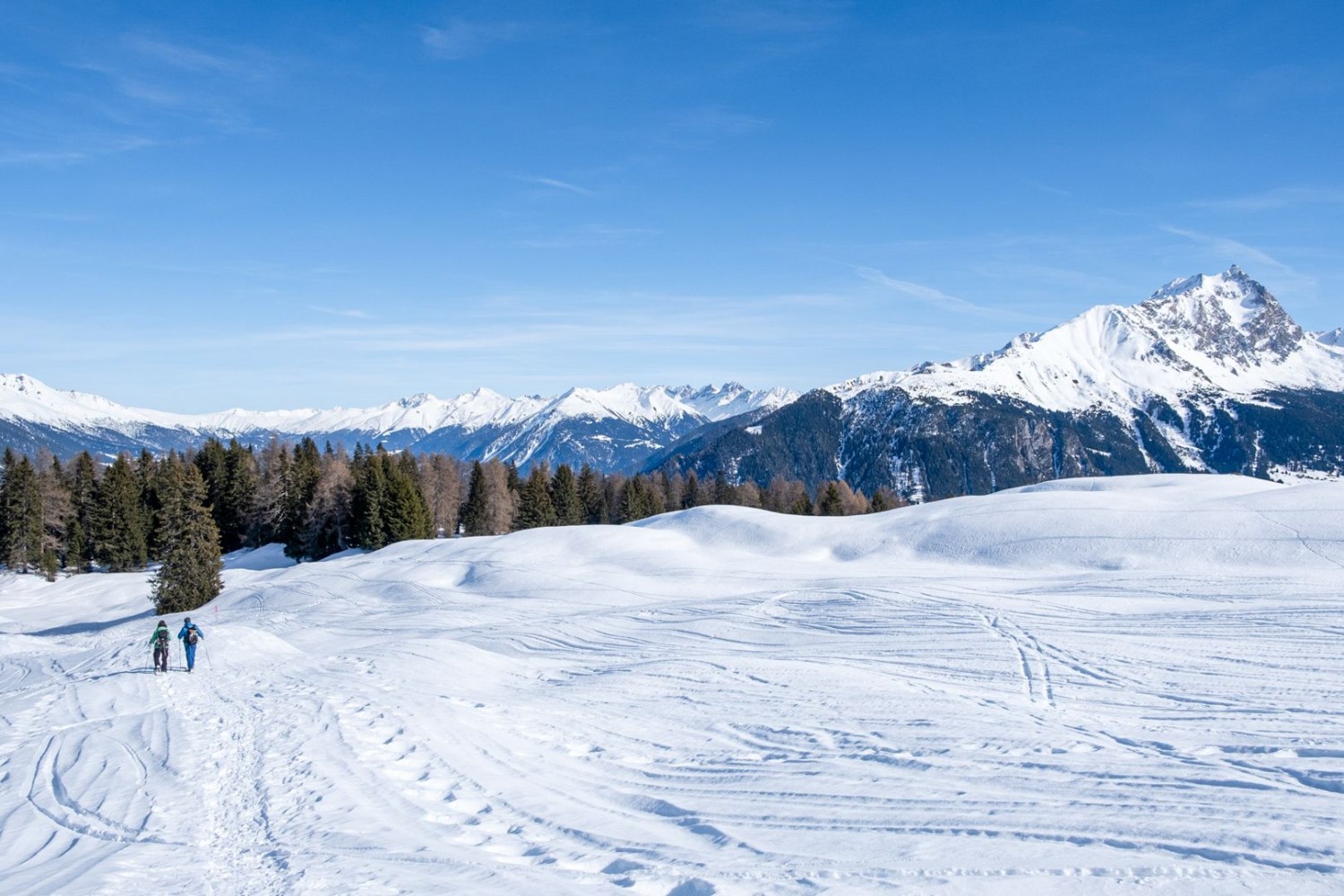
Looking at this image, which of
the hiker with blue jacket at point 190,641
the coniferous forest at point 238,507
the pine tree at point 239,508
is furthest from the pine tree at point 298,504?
the hiker with blue jacket at point 190,641

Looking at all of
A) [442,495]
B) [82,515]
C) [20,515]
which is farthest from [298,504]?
[442,495]

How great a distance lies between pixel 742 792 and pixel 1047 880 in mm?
4011

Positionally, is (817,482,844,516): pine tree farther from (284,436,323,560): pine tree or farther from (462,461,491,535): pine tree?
(284,436,323,560): pine tree

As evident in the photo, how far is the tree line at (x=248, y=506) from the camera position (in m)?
52.0

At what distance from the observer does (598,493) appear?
299 feet

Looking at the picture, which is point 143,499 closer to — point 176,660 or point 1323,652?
point 176,660

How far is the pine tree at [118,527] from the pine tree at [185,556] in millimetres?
24443

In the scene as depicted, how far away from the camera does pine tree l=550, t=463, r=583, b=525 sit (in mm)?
83000

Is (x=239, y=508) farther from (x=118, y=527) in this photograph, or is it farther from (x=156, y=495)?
(x=118, y=527)

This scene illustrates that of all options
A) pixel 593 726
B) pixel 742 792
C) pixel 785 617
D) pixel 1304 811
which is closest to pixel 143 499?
pixel 785 617

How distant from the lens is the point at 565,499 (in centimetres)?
8375

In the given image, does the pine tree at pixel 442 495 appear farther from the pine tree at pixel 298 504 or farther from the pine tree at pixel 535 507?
the pine tree at pixel 298 504

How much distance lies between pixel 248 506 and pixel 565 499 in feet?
95.2

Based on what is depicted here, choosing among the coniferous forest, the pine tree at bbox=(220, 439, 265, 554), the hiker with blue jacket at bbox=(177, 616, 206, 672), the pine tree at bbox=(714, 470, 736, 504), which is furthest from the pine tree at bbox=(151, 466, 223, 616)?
the pine tree at bbox=(714, 470, 736, 504)
